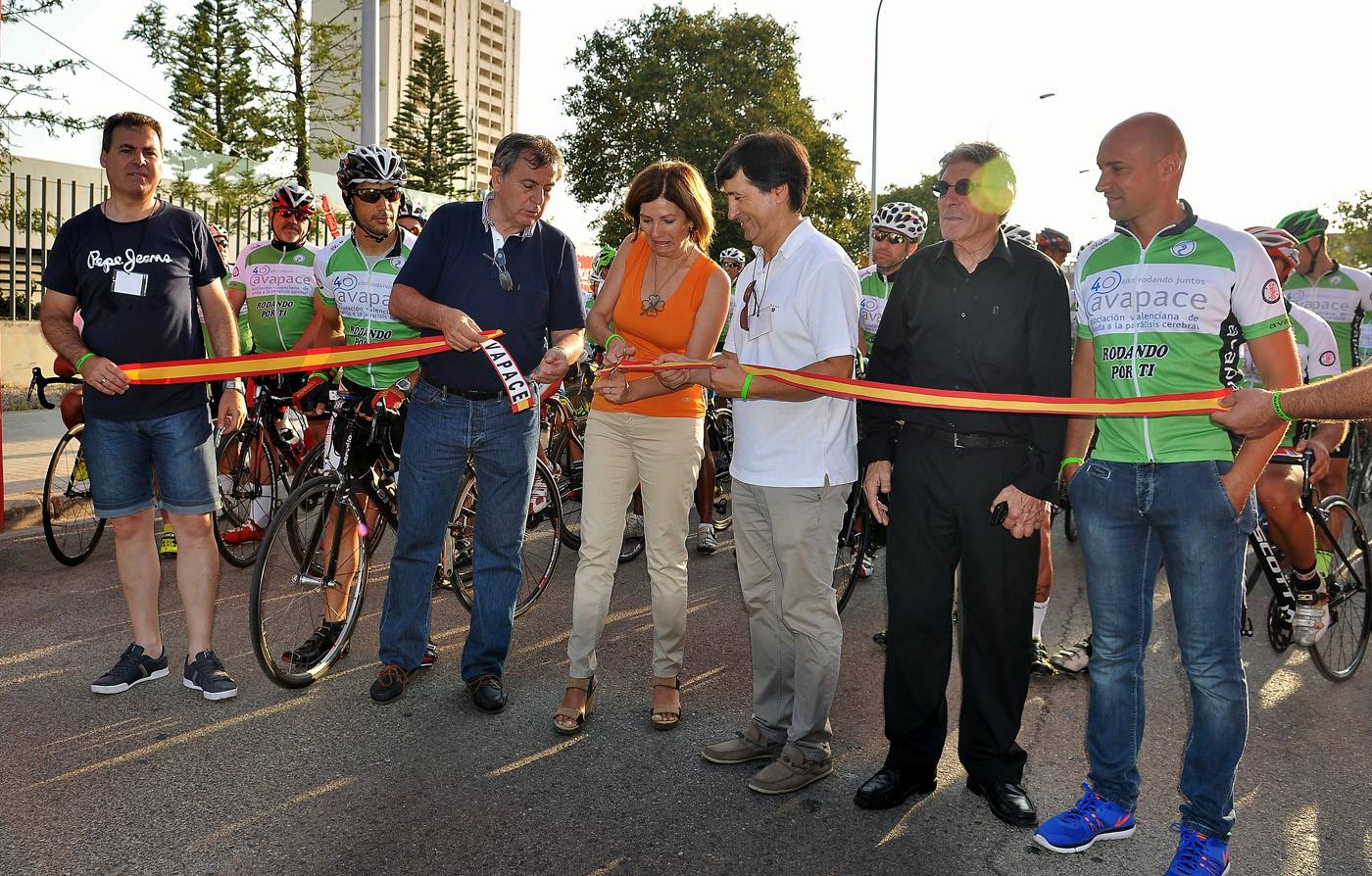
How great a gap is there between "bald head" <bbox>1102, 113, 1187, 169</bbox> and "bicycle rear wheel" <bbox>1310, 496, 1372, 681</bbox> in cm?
289

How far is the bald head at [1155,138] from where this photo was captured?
10.3 ft

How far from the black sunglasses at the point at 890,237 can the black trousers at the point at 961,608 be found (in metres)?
3.50

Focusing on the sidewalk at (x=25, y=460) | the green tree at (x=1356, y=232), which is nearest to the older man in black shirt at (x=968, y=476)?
the sidewalk at (x=25, y=460)

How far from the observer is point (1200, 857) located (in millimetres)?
3182

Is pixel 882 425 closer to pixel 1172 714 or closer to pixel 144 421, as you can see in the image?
pixel 1172 714

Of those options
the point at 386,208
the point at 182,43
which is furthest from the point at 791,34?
the point at 386,208

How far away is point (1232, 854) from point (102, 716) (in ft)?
14.1

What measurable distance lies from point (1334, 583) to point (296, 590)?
507 centimetres

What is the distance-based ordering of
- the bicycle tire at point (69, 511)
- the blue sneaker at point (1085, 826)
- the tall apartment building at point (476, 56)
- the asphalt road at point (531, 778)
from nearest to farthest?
1. the asphalt road at point (531, 778)
2. the blue sneaker at point (1085, 826)
3. the bicycle tire at point (69, 511)
4. the tall apartment building at point (476, 56)

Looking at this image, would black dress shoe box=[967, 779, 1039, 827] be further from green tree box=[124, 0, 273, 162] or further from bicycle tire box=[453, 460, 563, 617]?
green tree box=[124, 0, 273, 162]

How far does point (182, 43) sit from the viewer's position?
21.1 meters

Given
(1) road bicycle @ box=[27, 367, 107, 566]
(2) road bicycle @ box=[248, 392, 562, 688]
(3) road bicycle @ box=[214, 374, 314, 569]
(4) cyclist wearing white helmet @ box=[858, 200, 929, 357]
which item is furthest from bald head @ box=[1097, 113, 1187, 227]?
(1) road bicycle @ box=[27, 367, 107, 566]

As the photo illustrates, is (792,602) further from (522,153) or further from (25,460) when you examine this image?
(25,460)

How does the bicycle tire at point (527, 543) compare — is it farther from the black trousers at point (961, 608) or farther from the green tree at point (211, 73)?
the green tree at point (211, 73)
